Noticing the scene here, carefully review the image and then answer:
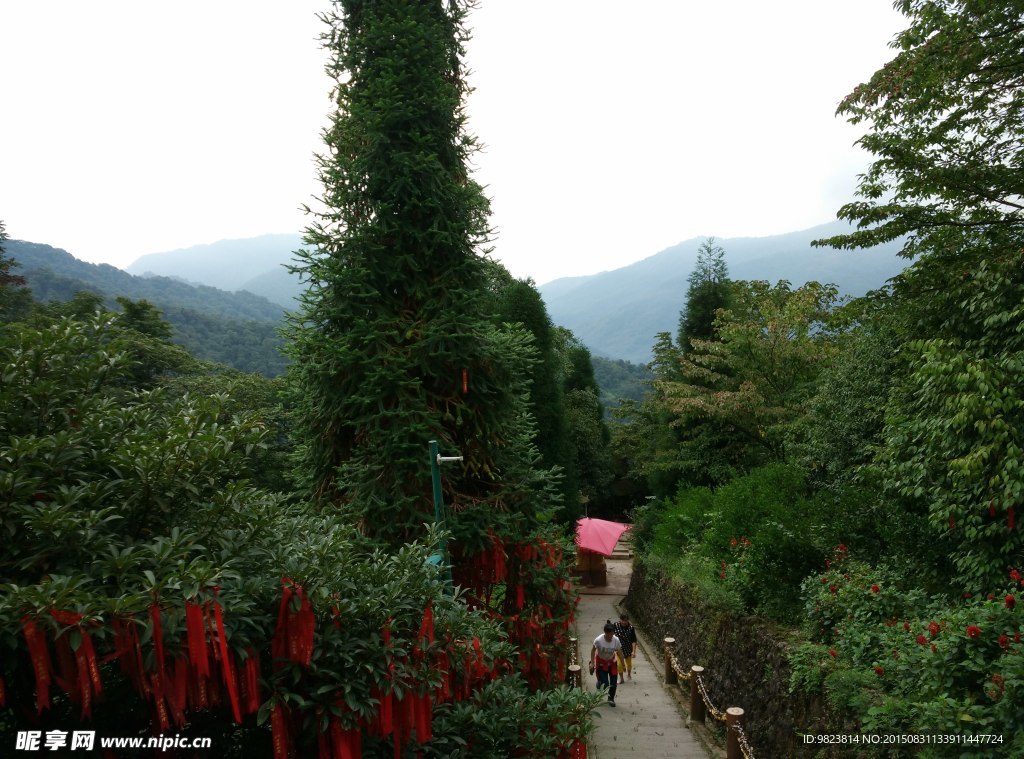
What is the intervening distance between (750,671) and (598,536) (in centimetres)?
1228

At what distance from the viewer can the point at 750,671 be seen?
9.12 meters

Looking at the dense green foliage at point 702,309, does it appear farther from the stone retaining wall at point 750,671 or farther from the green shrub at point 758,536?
the stone retaining wall at point 750,671

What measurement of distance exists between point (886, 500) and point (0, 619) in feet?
28.9

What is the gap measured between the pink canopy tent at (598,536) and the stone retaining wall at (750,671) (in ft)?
20.1

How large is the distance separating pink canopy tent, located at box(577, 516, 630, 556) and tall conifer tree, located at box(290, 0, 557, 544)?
1335 centimetres

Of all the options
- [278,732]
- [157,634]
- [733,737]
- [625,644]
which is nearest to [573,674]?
[625,644]

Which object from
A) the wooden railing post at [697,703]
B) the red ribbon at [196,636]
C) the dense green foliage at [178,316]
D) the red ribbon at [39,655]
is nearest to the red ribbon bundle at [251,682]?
the red ribbon at [196,636]

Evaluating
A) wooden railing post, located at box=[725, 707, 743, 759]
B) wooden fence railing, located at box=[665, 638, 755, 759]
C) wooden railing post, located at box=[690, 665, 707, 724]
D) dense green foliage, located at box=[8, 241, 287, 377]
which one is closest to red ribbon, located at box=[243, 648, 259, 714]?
wooden fence railing, located at box=[665, 638, 755, 759]

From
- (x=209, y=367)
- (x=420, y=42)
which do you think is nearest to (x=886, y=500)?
(x=420, y=42)

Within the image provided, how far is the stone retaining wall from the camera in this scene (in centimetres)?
729

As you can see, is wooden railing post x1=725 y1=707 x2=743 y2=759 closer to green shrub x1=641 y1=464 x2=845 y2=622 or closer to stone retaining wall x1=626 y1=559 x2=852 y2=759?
stone retaining wall x1=626 y1=559 x2=852 y2=759

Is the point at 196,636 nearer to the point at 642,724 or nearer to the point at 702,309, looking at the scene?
the point at 642,724

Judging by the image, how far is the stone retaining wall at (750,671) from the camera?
7.29 metres

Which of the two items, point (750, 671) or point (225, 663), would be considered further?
point (750, 671)
